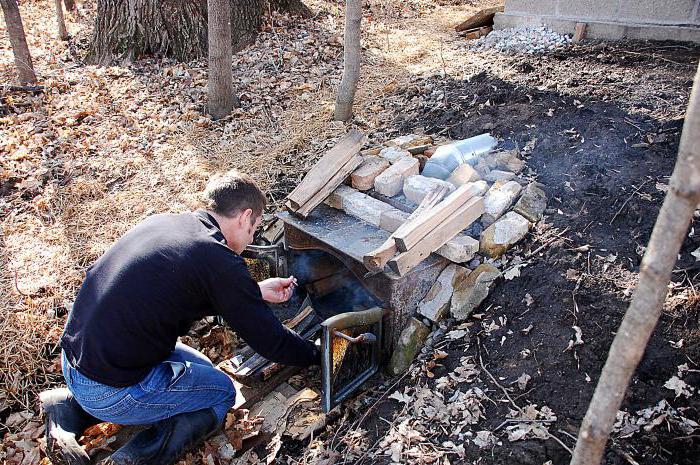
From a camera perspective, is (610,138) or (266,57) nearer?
(610,138)

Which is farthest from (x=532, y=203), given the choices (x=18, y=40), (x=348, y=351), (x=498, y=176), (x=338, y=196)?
Answer: (x=18, y=40)

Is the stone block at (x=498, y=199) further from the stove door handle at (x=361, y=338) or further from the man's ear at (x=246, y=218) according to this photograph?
the man's ear at (x=246, y=218)

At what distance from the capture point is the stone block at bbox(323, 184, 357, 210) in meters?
4.27

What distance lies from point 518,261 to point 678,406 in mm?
1337

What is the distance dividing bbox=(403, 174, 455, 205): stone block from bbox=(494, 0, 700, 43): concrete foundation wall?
4.42 m

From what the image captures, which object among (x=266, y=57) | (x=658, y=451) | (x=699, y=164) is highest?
(x=699, y=164)

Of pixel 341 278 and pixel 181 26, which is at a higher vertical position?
pixel 181 26

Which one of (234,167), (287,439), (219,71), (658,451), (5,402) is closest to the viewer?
(658,451)

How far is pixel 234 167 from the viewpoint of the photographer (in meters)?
5.56

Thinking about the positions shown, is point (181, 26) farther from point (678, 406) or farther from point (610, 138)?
point (678, 406)

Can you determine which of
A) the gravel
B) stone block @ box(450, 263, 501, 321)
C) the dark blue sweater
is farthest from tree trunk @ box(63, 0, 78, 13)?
stone block @ box(450, 263, 501, 321)

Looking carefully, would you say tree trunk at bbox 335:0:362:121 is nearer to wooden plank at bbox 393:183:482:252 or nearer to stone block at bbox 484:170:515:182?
stone block at bbox 484:170:515:182

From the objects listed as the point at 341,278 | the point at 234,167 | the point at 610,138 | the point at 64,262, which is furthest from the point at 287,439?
the point at 610,138

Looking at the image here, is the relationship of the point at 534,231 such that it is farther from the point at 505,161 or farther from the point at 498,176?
the point at 505,161
